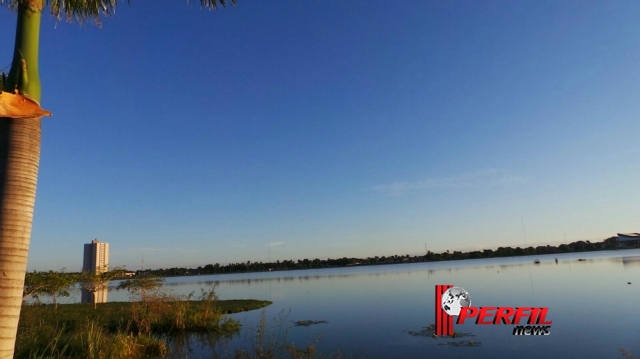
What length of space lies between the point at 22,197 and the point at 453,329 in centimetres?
2053

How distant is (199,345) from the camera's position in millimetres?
20641

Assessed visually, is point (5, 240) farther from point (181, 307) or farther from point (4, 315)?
point (181, 307)

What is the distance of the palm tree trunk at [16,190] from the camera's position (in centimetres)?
426

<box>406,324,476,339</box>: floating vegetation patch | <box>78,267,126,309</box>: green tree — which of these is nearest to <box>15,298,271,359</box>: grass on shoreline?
<box>78,267,126,309</box>: green tree

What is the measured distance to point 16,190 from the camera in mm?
4438

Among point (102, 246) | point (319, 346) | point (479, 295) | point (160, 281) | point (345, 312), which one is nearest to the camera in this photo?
point (319, 346)

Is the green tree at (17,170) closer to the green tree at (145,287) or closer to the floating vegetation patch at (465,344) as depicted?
the floating vegetation patch at (465,344)

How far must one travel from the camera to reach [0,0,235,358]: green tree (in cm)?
427

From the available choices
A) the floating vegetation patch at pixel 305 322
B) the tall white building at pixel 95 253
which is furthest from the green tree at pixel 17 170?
the tall white building at pixel 95 253

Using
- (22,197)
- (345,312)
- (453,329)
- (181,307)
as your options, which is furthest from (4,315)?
(345,312)

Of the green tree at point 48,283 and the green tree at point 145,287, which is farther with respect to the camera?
the green tree at point 48,283

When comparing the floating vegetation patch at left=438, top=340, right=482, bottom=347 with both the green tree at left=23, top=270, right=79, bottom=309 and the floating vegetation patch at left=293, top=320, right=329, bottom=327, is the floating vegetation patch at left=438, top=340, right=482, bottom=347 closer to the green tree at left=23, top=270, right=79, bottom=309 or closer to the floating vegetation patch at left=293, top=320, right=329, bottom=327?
the floating vegetation patch at left=293, top=320, right=329, bottom=327

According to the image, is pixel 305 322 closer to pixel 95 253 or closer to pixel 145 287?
pixel 145 287

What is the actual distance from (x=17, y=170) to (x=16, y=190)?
22 centimetres
